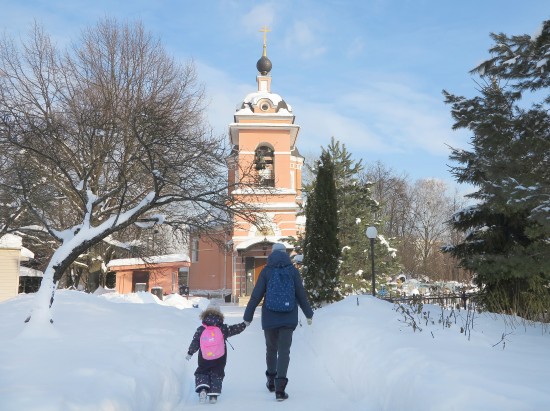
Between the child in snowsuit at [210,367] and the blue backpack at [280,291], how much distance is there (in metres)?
0.50

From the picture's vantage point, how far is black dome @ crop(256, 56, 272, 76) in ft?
114

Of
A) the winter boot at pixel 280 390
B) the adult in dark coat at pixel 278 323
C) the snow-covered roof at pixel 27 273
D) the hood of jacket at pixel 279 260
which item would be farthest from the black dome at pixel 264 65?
the winter boot at pixel 280 390

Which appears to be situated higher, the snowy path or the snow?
the snow

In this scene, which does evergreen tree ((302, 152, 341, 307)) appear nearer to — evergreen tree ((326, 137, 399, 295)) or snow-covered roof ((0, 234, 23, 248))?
evergreen tree ((326, 137, 399, 295))

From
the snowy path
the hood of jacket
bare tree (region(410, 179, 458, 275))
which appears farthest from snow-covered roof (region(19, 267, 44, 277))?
bare tree (region(410, 179, 458, 275))

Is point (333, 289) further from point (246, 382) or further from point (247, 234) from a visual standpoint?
point (247, 234)

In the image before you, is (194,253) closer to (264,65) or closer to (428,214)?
(264,65)

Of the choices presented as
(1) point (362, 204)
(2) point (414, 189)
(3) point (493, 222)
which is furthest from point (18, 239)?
(2) point (414, 189)

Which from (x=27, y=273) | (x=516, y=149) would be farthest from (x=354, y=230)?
(x=27, y=273)

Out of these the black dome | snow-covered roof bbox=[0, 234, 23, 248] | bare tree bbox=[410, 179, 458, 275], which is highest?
the black dome

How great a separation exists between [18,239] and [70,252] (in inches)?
517

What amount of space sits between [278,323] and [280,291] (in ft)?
1.19

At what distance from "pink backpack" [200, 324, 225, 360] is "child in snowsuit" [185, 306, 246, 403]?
0.12 ft

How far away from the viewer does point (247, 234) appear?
2956 centimetres
